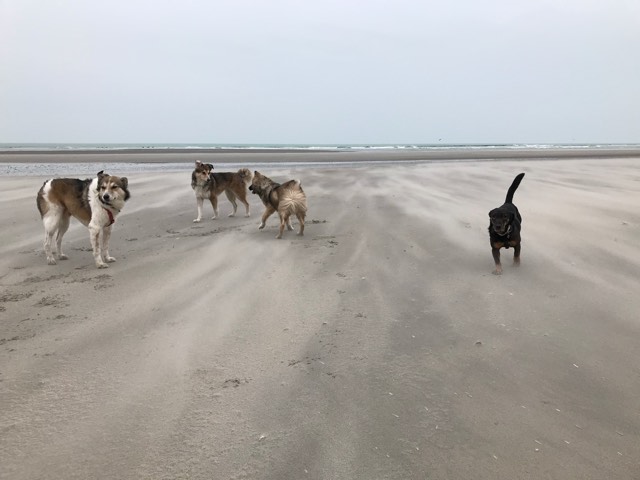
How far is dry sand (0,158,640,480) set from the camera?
2152 millimetres

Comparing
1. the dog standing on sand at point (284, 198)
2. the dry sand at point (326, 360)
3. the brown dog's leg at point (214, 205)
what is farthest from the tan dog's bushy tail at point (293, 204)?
the brown dog's leg at point (214, 205)

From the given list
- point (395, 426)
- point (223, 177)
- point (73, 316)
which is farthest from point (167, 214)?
point (395, 426)

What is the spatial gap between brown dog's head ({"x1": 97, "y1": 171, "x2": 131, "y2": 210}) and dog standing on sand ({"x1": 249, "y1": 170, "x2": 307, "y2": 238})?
2662mm

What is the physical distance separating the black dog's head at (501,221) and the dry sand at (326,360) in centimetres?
53

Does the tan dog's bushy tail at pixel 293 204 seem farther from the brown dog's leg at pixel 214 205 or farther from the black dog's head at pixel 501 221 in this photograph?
the black dog's head at pixel 501 221

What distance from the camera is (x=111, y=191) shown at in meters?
6.04

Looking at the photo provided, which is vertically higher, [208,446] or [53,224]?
[53,224]

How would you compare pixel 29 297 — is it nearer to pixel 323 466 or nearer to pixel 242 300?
pixel 242 300

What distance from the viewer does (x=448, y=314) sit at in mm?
3961

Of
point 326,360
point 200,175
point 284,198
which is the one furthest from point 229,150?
point 326,360

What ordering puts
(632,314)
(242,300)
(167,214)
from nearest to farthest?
(632,314), (242,300), (167,214)

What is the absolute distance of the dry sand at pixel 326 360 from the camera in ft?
7.06

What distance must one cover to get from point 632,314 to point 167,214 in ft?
28.6

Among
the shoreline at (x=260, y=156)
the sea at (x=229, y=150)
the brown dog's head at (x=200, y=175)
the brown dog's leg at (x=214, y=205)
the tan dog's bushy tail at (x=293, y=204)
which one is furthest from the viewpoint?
the shoreline at (x=260, y=156)
